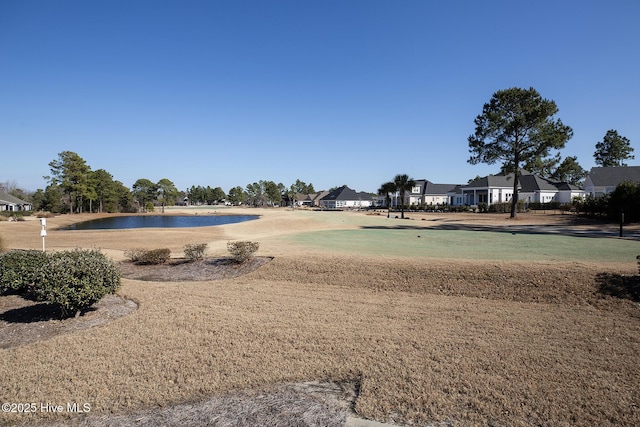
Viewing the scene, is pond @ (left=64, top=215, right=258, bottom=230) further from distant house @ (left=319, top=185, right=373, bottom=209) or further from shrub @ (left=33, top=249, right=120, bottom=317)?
distant house @ (left=319, top=185, right=373, bottom=209)

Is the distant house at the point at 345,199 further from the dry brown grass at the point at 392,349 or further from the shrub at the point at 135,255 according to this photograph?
the dry brown grass at the point at 392,349

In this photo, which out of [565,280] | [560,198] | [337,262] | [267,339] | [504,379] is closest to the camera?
[504,379]

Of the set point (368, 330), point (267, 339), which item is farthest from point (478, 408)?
point (267, 339)

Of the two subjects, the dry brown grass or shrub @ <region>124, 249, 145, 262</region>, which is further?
shrub @ <region>124, 249, 145, 262</region>

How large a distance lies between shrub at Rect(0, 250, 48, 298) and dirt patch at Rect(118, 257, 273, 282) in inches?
134

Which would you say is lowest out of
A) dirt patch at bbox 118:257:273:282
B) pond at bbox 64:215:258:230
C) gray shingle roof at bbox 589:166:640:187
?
pond at bbox 64:215:258:230

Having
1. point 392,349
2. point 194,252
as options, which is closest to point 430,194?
point 194,252

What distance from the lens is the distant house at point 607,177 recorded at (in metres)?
52.9

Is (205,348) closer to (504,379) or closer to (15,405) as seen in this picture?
(15,405)

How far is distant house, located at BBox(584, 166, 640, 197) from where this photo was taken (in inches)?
2082

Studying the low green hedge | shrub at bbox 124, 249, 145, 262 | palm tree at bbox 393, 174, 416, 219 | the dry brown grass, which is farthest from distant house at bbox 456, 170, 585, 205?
the low green hedge

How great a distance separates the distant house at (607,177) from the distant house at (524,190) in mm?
3793

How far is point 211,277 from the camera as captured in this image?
13000 mm

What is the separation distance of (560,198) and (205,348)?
72.3 meters
